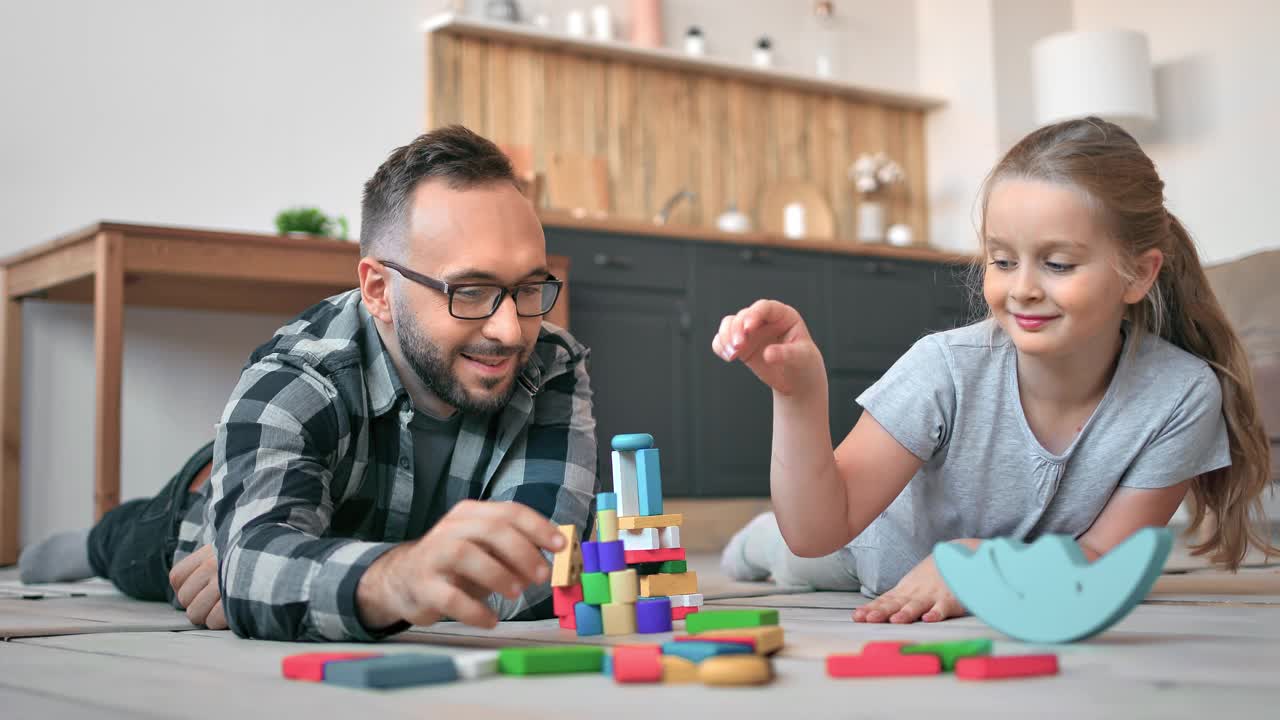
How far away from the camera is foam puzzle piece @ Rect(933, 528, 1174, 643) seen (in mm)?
900

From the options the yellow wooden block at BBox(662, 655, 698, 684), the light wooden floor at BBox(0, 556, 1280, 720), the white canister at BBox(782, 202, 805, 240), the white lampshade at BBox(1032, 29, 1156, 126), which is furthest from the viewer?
the white canister at BBox(782, 202, 805, 240)

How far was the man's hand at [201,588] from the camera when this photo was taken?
1.42 metres

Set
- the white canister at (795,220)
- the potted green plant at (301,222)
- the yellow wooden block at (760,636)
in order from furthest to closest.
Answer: the white canister at (795,220)
the potted green plant at (301,222)
the yellow wooden block at (760,636)

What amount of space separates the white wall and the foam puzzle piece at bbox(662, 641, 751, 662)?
4.40m

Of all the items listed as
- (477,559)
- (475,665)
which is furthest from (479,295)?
(475,665)

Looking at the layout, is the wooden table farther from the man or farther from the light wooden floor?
the light wooden floor

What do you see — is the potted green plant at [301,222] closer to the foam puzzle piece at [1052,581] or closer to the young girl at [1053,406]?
the young girl at [1053,406]

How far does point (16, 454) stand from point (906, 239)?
3.15 metres

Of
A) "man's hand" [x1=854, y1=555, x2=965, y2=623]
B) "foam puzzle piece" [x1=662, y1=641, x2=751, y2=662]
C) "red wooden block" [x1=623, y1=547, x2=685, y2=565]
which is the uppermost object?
"red wooden block" [x1=623, y1=547, x2=685, y2=565]

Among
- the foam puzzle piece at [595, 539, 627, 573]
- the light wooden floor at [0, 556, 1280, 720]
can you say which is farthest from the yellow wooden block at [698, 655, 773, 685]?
the foam puzzle piece at [595, 539, 627, 573]

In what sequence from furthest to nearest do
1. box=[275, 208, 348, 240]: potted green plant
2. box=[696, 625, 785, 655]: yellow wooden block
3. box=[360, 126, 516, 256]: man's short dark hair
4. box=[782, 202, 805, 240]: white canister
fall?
1. box=[782, 202, 805, 240]: white canister
2. box=[275, 208, 348, 240]: potted green plant
3. box=[360, 126, 516, 256]: man's short dark hair
4. box=[696, 625, 785, 655]: yellow wooden block

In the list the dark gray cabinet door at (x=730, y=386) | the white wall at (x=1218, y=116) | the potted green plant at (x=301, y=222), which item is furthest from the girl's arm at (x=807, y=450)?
the white wall at (x=1218, y=116)

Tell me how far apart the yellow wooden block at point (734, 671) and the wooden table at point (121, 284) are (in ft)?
7.05

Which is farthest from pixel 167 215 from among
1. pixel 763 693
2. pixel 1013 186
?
pixel 763 693
